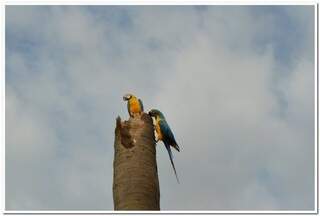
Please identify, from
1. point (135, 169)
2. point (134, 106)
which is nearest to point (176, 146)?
point (134, 106)

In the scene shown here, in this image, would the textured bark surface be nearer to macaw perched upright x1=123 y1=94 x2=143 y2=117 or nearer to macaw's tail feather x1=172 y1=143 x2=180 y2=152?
macaw perched upright x1=123 y1=94 x2=143 y2=117

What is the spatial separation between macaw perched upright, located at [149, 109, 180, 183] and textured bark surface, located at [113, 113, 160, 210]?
3.45ft

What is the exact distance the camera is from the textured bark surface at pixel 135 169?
209 inches

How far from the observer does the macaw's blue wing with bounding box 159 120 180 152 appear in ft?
23.6

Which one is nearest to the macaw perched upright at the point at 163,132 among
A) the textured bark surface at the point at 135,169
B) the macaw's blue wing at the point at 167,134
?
the macaw's blue wing at the point at 167,134

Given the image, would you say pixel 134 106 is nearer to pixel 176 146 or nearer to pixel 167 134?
pixel 167 134

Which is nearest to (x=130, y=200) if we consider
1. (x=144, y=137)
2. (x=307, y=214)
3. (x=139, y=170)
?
(x=139, y=170)

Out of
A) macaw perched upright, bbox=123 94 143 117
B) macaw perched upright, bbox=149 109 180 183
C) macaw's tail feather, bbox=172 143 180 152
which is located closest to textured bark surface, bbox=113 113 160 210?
macaw perched upright, bbox=123 94 143 117

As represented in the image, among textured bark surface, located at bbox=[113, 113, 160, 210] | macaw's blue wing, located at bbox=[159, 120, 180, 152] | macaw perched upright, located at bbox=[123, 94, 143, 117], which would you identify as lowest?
textured bark surface, located at bbox=[113, 113, 160, 210]

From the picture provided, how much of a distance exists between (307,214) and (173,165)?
2713 millimetres

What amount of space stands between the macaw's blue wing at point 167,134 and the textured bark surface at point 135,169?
111 cm

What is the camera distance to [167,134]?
730 centimetres

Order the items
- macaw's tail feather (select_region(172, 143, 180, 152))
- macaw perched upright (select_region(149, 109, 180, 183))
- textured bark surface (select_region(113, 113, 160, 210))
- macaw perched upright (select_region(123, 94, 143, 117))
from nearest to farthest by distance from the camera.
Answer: textured bark surface (select_region(113, 113, 160, 210)) < macaw perched upright (select_region(123, 94, 143, 117)) < macaw perched upright (select_region(149, 109, 180, 183)) < macaw's tail feather (select_region(172, 143, 180, 152))
